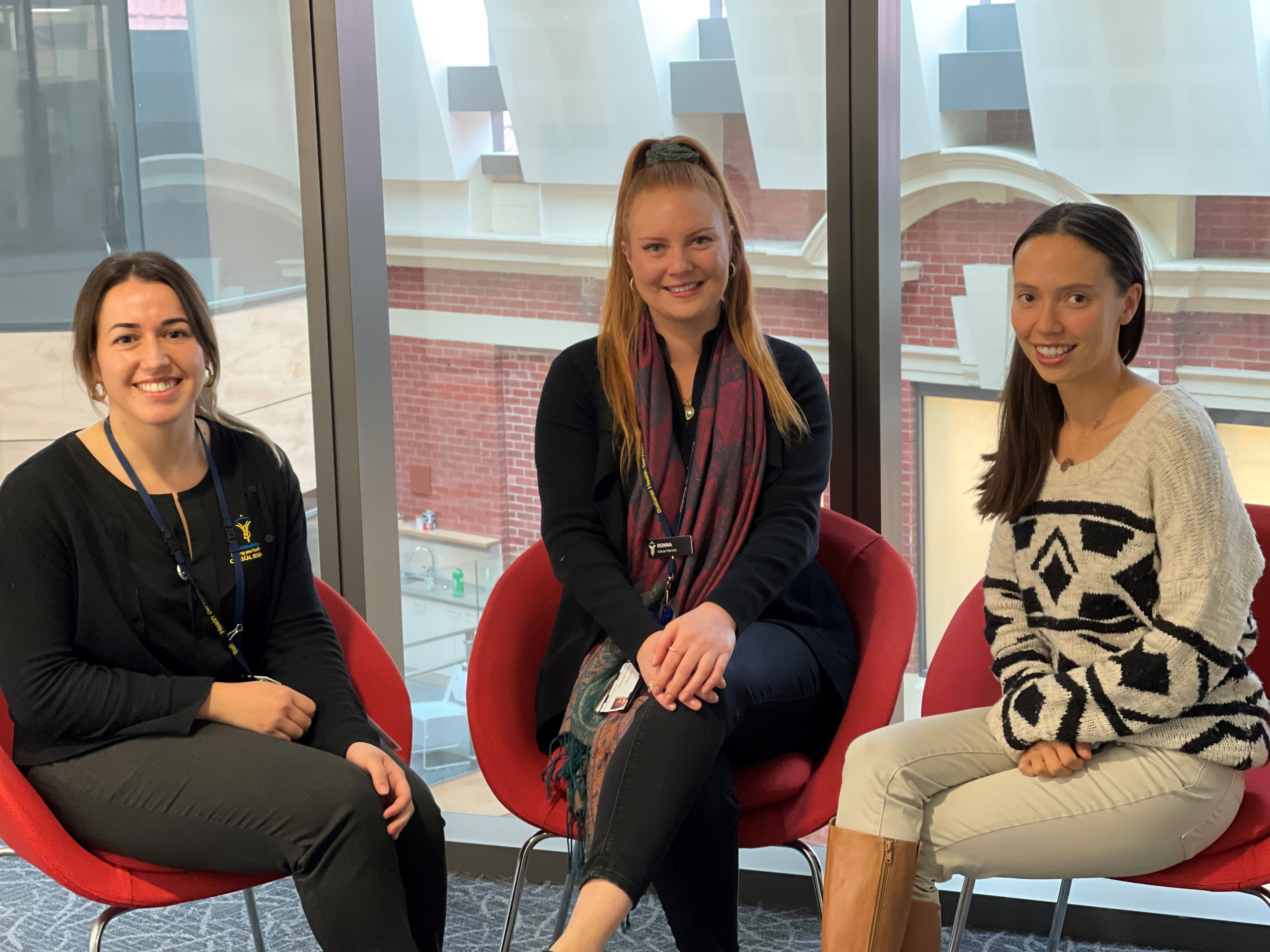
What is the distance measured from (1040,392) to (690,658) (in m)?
0.67

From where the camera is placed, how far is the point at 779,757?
6.40ft

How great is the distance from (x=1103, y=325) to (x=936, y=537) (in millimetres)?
1270

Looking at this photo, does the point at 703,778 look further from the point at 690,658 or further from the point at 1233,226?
the point at 1233,226

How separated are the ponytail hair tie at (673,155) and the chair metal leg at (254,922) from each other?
1.42 metres

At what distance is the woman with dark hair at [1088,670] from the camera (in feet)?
5.33

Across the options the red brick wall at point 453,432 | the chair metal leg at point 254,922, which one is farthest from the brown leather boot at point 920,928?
the red brick wall at point 453,432

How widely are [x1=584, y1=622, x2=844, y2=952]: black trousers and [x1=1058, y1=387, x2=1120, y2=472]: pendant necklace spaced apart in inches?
19.5

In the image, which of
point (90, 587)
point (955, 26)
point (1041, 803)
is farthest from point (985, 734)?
point (955, 26)

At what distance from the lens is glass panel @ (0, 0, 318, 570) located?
2.83 meters

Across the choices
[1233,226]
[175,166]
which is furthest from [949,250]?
[175,166]

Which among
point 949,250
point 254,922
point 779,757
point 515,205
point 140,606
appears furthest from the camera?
point 515,205

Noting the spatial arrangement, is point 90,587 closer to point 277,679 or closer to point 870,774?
point 277,679

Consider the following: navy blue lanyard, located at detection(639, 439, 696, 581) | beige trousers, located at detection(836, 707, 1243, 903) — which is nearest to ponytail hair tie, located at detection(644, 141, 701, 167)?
navy blue lanyard, located at detection(639, 439, 696, 581)

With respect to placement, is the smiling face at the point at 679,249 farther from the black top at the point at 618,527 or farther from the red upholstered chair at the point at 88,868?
the red upholstered chair at the point at 88,868
